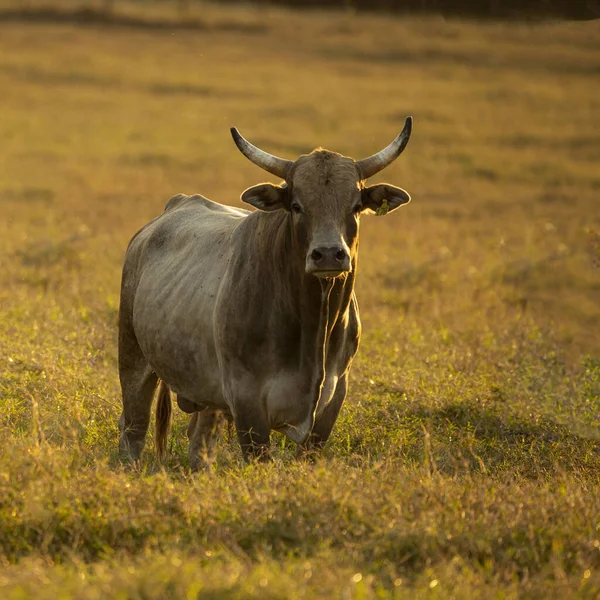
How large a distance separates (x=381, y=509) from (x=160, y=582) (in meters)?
1.24

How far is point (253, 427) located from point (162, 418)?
5.18 feet

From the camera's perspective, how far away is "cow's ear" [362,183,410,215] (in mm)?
6238

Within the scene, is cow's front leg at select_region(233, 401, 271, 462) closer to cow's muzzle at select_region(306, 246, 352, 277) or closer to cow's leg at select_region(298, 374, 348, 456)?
cow's leg at select_region(298, 374, 348, 456)

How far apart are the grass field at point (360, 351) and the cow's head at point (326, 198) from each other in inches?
42.4

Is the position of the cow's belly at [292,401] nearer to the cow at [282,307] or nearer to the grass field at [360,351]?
the cow at [282,307]

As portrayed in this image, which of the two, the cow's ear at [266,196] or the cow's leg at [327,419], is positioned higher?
the cow's ear at [266,196]

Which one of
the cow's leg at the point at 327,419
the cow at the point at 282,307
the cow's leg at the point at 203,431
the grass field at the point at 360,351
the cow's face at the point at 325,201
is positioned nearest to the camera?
the grass field at the point at 360,351

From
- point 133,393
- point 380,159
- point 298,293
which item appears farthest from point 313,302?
point 133,393

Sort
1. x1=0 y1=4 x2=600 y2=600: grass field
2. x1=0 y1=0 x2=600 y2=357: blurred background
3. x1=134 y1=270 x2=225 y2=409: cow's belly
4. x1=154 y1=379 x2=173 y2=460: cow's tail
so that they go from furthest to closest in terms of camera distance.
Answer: x1=0 y1=0 x2=600 y2=357: blurred background → x1=154 y1=379 x2=173 y2=460: cow's tail → x1=134 y1=270 x2=225 y2=409: cow's belly → x1=0 y1=4 x2=600 y2=600: grass field

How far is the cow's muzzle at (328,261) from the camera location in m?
5.62

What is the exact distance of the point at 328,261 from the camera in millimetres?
5625

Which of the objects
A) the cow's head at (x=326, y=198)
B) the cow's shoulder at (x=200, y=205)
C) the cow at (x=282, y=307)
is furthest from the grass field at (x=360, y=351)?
the cow's shoulder at (x=200, y=205)

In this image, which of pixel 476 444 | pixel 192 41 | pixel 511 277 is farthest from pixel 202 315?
pixel 192 41

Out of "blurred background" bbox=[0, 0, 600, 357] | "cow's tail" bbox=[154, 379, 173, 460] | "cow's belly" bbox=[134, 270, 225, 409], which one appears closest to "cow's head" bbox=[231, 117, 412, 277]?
"cow's belly" bbox=[134, 270, 225, 409]
